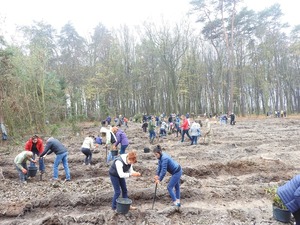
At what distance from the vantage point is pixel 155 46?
29.8 m

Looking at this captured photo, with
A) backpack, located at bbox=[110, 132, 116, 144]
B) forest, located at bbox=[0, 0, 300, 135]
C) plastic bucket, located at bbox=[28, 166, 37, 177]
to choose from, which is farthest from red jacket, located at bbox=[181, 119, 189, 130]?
forest, located at bbox=[0, 0, 300, 135]

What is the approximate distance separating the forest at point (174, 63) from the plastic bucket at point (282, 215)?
67.6 feet

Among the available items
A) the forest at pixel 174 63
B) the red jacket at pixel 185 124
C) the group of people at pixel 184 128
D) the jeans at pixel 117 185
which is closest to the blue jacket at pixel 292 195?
the jeans at pixel 117 185

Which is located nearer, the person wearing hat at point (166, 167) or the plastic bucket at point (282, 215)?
the plastic bucket at point (282, 215)

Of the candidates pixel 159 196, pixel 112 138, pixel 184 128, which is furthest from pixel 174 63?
pixel 159 196

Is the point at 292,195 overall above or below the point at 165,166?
below

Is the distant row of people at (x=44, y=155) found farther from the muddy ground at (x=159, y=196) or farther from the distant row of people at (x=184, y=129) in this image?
the distant row of people at (x=184, y=129)

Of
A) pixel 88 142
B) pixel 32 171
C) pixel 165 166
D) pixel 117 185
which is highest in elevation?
pixel 88 142

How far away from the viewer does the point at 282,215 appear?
4.93 metres

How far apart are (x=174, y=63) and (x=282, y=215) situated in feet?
87.5

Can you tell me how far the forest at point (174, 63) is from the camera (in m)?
28.8

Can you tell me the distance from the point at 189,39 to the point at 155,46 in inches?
211

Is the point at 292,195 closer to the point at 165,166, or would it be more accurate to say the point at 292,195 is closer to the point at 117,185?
the point at 165,166

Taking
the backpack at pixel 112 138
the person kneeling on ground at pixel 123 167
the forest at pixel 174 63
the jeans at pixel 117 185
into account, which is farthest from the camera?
the forest at pixel 174 63
